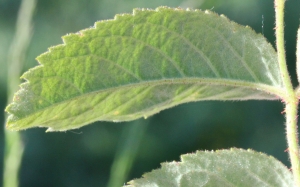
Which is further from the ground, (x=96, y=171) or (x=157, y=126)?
(x=157, y=126)

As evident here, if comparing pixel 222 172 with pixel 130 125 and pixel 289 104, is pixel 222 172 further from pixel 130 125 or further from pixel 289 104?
pixel 130 125

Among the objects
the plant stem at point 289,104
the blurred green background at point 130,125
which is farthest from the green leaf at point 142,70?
the blurred green background at point 130,125

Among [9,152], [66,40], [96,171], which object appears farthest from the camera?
[96,171]

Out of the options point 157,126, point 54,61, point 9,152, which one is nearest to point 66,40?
point 54,61

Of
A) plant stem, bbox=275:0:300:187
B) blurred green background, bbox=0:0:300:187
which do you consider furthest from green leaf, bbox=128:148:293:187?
blurred green background, bbox=0:0:300:187

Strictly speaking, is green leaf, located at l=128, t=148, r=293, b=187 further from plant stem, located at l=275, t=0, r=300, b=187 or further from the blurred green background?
the blurred green background

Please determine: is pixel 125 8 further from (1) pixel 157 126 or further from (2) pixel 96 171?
(2) pixel 96 171
